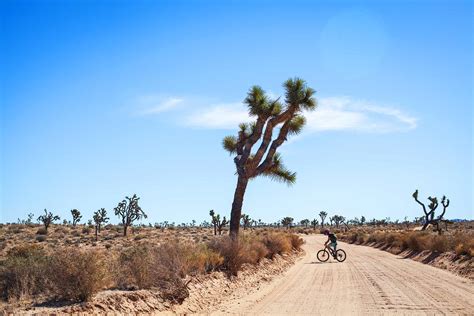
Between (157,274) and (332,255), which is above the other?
(157,274)

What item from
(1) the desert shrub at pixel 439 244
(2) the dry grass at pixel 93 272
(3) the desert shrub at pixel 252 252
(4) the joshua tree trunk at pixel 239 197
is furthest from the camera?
(1) the desert shrub at pixel 439 244

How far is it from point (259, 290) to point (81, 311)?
7.09m

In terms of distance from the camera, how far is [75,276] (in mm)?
9055

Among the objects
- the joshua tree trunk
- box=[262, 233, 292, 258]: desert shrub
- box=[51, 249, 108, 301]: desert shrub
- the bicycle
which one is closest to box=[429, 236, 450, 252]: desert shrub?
the bicycle

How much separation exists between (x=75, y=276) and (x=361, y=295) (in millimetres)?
7675

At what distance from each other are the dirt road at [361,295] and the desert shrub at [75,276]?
3.17 m

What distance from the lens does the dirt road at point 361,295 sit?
422 inches

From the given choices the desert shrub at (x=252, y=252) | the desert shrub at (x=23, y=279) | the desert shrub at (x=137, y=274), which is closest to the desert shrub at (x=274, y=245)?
the desert shrub at (x=252, y=252)

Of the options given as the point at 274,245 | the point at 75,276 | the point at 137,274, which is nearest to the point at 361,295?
the point at 137,274

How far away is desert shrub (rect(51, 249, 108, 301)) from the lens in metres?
9.03

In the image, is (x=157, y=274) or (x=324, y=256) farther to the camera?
(x=324, y=256)

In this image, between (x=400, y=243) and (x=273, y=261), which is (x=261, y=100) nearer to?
(x=273, y=261)

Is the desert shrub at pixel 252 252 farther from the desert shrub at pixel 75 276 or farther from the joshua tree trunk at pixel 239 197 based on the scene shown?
the desert shrub at pixel 75 276

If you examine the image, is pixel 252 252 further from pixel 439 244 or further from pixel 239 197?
pixel 439 244
